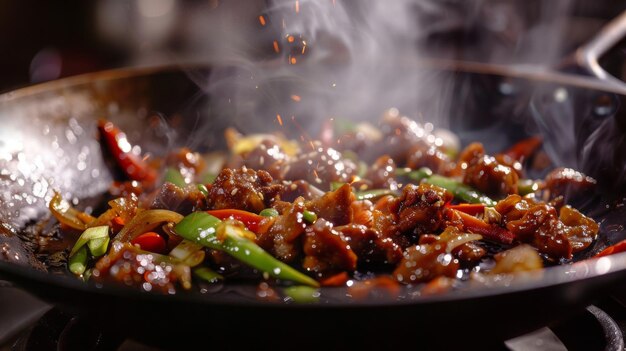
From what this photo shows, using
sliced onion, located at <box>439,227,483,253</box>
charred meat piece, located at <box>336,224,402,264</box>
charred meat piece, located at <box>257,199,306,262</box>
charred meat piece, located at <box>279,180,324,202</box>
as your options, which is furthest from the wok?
charred meat piece, located at <box>279,180,324,202</box>

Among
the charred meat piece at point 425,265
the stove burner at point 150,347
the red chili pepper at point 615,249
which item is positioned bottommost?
the stove burner at point 150,347

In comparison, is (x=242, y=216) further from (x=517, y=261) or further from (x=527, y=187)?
(x=527, y=187)

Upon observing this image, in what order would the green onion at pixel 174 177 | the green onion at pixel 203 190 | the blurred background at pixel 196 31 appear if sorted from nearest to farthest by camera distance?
1. the green onion at pixel 203 190
2. the green onion at pixel 174 177
3. the blurred background at pixel 196 31

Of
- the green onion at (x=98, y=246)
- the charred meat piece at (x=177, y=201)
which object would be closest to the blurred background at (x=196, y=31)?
the charred meat piece at (x=177, y=201)

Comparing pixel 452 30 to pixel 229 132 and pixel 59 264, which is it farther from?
pixel 59 264

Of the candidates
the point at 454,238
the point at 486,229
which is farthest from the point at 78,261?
→ the point at 486,229

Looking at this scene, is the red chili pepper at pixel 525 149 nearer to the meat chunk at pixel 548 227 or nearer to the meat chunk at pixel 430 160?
the meat chunk at pixel 430 160

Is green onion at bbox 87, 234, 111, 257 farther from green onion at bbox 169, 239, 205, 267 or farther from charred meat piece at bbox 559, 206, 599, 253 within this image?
charred meat piece at bbox 559, 206, 599, 253
